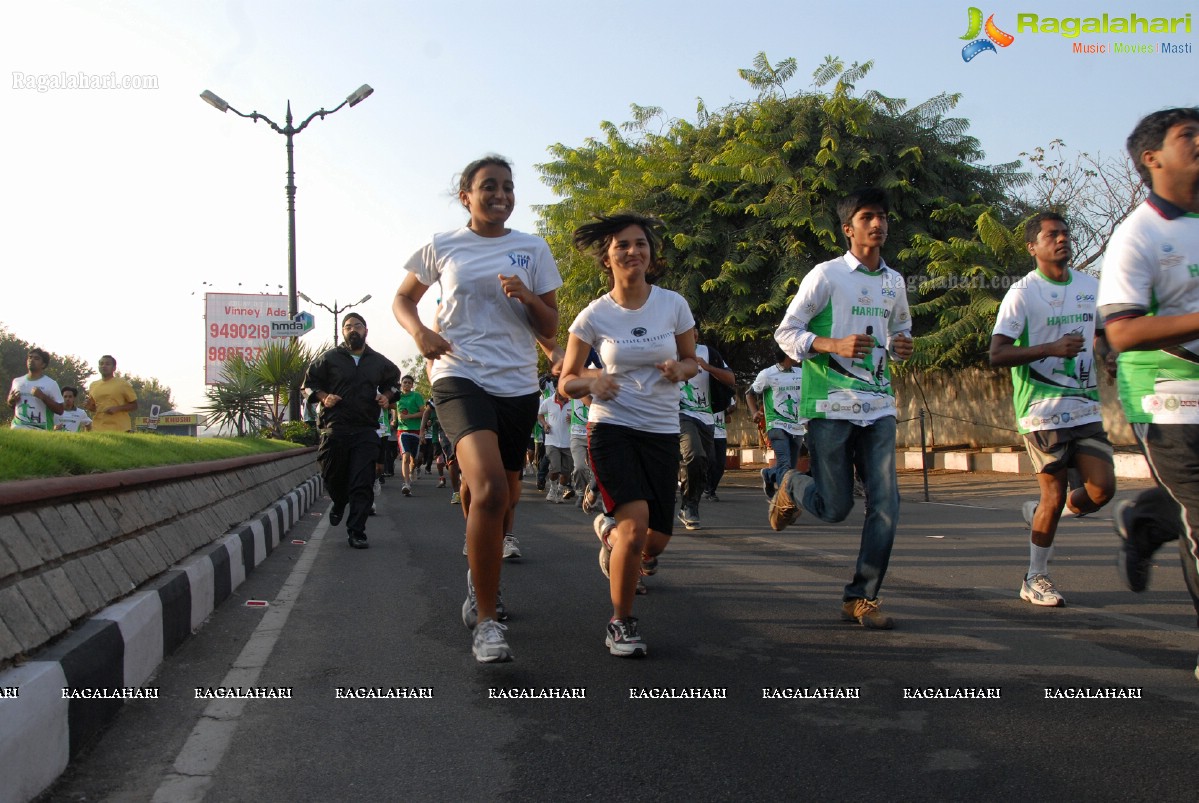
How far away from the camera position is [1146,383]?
11.8 ft

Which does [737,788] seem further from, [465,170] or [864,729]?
[465,170]

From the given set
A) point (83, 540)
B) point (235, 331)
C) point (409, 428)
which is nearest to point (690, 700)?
point (83, 540)

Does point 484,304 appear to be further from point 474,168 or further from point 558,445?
point 558,445

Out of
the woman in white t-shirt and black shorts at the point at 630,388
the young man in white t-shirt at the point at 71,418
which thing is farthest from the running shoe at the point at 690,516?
the young man in white t-shirt at the point at 71,418

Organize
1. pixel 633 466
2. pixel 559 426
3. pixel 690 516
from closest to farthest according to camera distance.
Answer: pixel 633 466 < pixel 690 516 < pixel 559 426

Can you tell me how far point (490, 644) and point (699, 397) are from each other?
5.62 meters

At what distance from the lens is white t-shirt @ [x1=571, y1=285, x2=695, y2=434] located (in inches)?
187

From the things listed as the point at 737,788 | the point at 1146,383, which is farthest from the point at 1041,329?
the point at 737,788

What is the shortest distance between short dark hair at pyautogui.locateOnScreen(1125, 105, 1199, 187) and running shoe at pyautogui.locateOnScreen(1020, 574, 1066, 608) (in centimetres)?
235

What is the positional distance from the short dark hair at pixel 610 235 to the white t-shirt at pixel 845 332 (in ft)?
2.34

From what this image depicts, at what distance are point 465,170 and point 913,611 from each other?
3075mm

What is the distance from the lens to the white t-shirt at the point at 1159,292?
3.49 metres

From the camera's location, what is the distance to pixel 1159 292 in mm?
3590

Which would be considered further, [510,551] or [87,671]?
[510,551]
